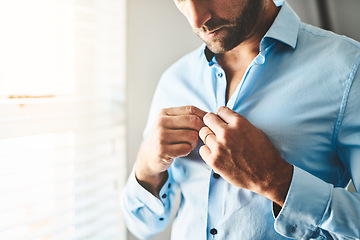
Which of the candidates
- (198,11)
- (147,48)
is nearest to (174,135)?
(198,11)

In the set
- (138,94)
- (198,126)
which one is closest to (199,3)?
(198,126)

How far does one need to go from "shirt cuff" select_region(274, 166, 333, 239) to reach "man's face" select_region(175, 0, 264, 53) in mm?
389

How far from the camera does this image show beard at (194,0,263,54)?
0.86 meters

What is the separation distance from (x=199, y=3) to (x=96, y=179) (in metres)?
0.85

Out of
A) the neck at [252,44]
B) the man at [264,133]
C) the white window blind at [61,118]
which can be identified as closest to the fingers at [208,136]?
the man at [264,133]

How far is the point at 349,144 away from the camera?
0.76m

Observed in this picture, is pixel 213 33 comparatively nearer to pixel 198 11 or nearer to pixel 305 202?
pixel 198 11

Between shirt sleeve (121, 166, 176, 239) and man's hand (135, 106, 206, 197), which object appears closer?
man's hand (135, 106, 206, 197)

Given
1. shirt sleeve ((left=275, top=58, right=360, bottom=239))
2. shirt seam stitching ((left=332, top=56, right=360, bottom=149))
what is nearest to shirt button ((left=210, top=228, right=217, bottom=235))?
shirt sleeve ((left=275, top=58, right=360, bottom=239))

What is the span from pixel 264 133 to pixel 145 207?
0.49 meters

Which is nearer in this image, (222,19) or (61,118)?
(222,19)

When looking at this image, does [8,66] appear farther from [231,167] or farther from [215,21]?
[231,167]

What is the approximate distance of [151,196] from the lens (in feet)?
3.35

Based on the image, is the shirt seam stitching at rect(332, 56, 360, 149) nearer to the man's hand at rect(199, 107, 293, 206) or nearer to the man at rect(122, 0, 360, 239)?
the man at rect(122, 0, 360, 239)
